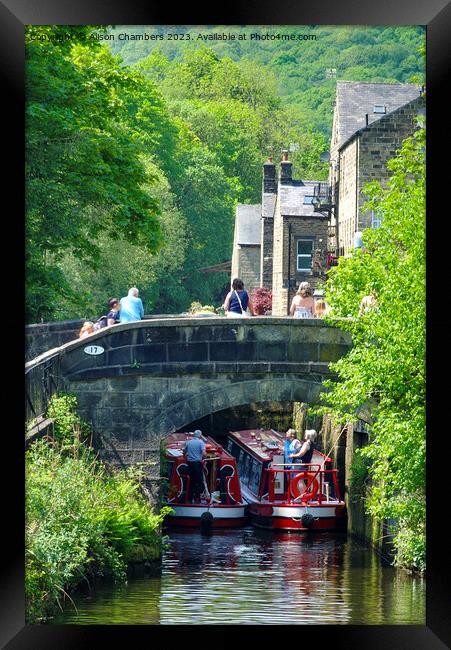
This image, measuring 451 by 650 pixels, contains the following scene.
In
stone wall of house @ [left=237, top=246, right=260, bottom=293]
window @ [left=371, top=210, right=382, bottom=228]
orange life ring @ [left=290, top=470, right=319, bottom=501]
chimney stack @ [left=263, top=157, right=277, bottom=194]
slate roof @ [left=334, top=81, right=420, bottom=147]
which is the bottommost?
orange life ring @ [left=290, top=470, right=319, bottom=501]

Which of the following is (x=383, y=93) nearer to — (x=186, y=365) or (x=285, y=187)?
(x=285, y=187)

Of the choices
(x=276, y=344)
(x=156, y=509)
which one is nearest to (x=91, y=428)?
(x=156, y=509)

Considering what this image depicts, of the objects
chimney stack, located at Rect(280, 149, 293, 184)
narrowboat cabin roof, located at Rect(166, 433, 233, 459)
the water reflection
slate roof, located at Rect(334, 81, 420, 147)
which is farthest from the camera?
narrowboat cabin roof, located at Rect(166, 433, 233, 459)

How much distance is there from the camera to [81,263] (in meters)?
21.2

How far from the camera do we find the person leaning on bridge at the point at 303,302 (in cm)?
1906

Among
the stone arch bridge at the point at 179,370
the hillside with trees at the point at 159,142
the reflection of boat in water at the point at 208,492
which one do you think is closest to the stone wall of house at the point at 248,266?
the hillside with trees at the point at 159,142

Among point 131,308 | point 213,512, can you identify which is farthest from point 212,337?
point 213,512

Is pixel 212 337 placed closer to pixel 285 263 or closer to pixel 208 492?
pixel 285 263

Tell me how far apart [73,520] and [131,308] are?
154 inches

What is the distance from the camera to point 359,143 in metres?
17.2

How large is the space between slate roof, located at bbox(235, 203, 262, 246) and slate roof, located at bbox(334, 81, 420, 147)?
5.12 feet

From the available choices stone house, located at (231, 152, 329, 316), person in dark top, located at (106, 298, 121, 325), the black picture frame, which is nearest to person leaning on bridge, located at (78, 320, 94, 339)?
person in dark top, located at (106, 298, 121, 325)

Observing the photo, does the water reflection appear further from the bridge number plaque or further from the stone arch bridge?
the bridge number plaque

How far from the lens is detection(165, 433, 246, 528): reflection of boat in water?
23603mm
